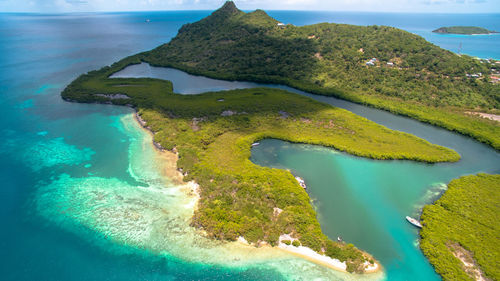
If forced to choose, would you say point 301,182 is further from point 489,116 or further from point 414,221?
point 489,116

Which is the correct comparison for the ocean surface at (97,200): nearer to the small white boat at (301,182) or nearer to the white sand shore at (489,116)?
the small white boat at (301,182)

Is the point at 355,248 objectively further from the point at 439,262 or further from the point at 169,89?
the point at 169,89

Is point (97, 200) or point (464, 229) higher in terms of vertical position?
point (464, 229)

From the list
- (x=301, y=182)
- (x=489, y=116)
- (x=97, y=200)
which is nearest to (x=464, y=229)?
(x=301, y=182)

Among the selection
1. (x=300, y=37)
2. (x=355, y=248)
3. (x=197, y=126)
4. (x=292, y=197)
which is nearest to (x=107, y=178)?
(x=197, y=126)

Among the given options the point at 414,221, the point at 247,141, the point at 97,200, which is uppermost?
the point at 247,141
